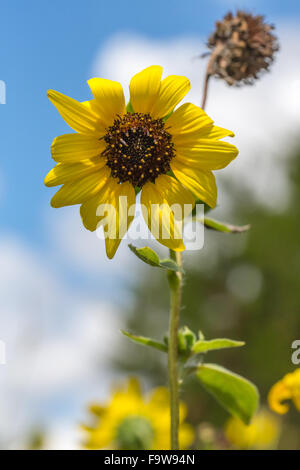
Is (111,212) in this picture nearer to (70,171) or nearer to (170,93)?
(70,171)

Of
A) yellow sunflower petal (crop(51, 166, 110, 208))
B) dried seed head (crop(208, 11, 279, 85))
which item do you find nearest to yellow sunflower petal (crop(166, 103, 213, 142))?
yellow sunflower petal (crop(51, 166, 110, 208))

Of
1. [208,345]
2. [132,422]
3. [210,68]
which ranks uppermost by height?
[210,68]

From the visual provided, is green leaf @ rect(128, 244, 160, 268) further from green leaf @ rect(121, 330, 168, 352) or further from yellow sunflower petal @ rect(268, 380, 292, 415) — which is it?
yellow sunflower petal @ rect(268, 380, 292, 415)

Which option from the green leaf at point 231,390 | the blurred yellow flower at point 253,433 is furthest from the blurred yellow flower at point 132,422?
the green leaf at point 231,390

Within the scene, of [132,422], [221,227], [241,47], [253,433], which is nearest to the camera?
[221,227]

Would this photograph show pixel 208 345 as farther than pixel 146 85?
Yes

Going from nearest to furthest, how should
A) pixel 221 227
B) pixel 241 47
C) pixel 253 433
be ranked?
pixel 221 227 → pixel 241 47 → pixel 253 433

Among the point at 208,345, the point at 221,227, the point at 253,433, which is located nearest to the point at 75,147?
the point at 221,227
